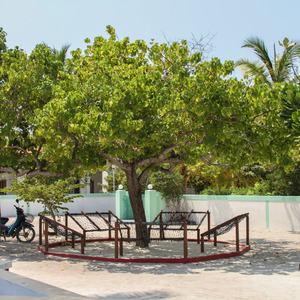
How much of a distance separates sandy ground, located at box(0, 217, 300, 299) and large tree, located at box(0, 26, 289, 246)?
2.69 meters

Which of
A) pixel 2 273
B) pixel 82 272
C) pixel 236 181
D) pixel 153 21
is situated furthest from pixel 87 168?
pixel 236 181

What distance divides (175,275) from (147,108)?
15.1 feet

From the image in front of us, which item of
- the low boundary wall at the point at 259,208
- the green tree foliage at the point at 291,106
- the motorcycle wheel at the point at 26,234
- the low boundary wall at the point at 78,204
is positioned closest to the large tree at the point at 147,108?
the green tree foliage at the point at 291,106

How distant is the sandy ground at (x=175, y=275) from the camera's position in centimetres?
798

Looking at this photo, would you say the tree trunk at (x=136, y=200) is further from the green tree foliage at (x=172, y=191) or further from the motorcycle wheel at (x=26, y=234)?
the green tree foliage at (x=172, y=191)

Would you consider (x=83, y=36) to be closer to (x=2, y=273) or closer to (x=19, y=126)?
(x=19, y=126)

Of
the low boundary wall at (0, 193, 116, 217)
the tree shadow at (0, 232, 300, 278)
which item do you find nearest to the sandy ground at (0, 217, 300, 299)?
the tree shadow at (0, 232, 300, 278)

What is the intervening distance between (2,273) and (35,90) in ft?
28.3

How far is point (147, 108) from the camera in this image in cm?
1252

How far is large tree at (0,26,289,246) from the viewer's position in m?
11.0

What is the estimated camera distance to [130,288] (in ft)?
28.3

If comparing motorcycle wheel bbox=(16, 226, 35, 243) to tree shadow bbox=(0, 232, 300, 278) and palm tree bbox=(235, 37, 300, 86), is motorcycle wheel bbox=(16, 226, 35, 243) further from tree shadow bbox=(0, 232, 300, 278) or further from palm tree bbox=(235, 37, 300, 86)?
palm tree bbox=(235, 37, 300, 86)

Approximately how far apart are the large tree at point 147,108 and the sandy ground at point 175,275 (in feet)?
8.82

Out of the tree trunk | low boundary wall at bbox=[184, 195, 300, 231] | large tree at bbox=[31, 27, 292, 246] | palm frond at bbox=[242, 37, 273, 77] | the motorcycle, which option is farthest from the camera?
palm frond at bbox=[242, 37, 273, 77]
